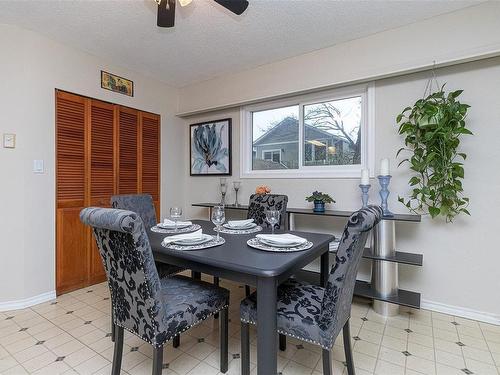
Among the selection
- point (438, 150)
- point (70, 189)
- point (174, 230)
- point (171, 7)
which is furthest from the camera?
point (70, 189)

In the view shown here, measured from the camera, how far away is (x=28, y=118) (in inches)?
97.7

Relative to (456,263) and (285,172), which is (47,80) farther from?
(456,263)

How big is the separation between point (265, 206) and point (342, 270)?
138cm

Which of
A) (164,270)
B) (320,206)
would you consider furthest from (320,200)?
(164,270)

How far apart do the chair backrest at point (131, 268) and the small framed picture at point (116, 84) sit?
2317mm

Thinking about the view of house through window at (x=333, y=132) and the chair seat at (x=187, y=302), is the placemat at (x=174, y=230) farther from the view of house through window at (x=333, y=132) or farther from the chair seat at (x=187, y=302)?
the view of house through window at (x=333, y=132)

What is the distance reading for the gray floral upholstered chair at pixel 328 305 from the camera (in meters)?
1.21

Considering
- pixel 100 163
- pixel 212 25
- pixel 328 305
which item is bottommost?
pixel 328 305

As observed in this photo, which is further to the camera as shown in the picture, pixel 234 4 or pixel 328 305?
pixel 234 4

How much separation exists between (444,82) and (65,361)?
11.5 feet

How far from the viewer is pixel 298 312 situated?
4.57ft

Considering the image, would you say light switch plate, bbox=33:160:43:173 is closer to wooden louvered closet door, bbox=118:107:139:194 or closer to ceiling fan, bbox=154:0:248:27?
wooden louvered closet door, bbox=118:107:139:194

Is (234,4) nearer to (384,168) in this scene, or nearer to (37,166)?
(384,168)

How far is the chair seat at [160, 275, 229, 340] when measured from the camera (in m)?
1.37
